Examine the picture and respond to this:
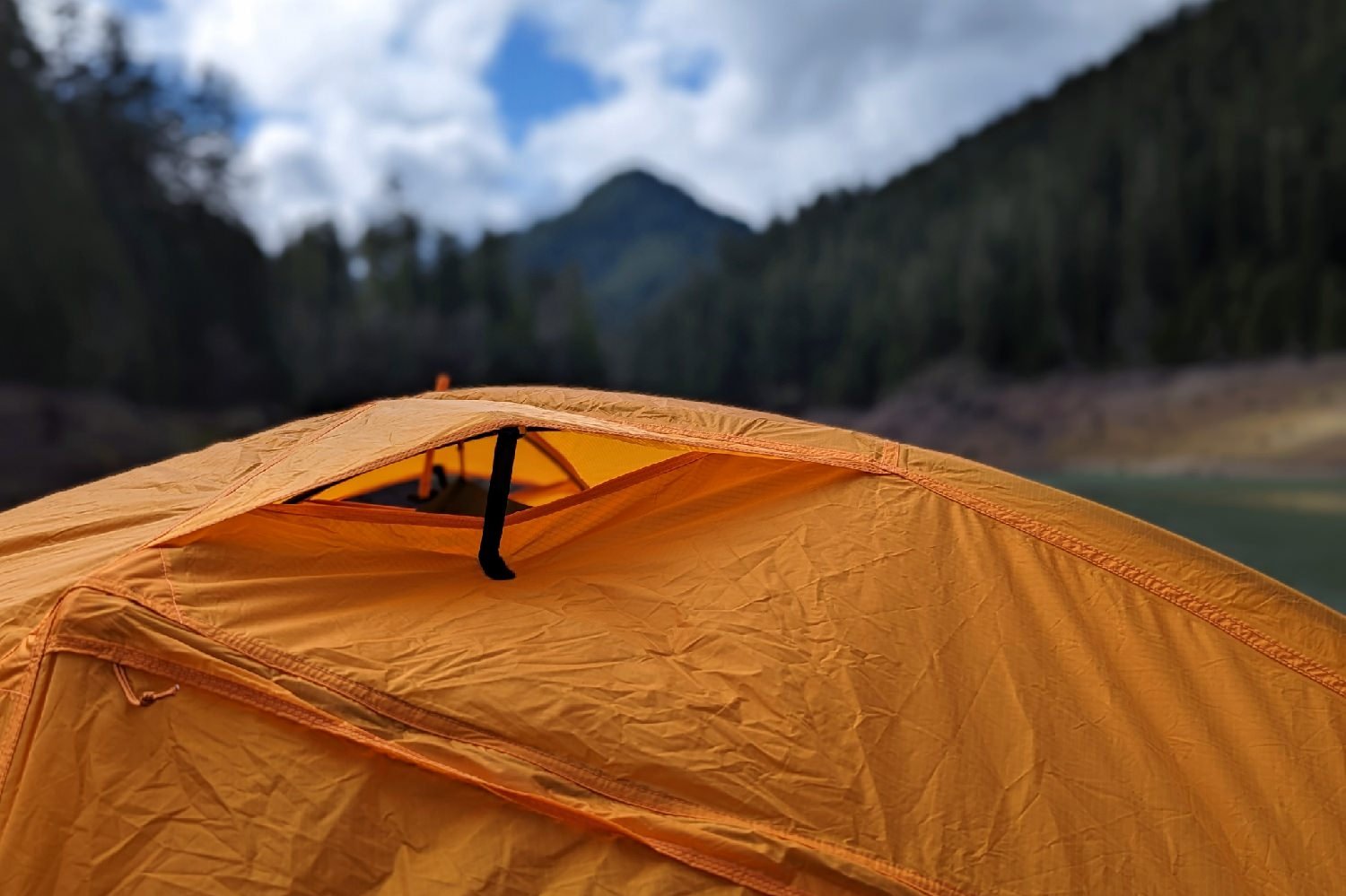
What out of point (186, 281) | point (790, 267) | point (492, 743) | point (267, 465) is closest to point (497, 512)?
point (492, 743)

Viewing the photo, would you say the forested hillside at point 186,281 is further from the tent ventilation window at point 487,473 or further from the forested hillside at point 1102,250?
the tent ventilation window at point 487,473

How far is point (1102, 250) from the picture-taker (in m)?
58.4

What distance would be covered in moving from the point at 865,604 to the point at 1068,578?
48 cm

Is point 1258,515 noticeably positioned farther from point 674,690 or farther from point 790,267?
point 790,267

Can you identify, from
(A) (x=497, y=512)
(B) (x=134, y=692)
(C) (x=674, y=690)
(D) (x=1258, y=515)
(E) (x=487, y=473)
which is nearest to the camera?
(B) (x=134, y=692)

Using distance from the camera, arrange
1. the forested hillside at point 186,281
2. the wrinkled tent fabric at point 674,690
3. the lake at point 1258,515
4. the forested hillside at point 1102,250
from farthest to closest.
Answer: the forested hillside at point 1102,250
the forested hillside at point 186,281
the lake at point 1258,515
the wrinkled tent fabric at point 674,690

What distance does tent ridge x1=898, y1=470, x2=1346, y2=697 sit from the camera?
→ 2043mm

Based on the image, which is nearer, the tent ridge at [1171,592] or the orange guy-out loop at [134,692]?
the orange guy-out loop at [134,692]

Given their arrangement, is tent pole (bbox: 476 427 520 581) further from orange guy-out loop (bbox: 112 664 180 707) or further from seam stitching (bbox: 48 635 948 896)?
orange guy-out loop (bbox: 112 664 180 707)

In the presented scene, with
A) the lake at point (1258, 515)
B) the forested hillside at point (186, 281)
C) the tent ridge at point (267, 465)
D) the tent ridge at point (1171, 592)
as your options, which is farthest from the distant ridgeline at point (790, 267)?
the tent ridge at point (1171, 592)

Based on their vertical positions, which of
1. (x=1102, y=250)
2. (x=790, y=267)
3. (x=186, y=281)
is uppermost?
(x=790, y=267)

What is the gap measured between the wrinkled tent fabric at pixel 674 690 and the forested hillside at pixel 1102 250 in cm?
4836

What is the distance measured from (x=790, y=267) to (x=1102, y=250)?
31.6 metres

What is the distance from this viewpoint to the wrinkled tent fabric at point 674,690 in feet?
5.29
